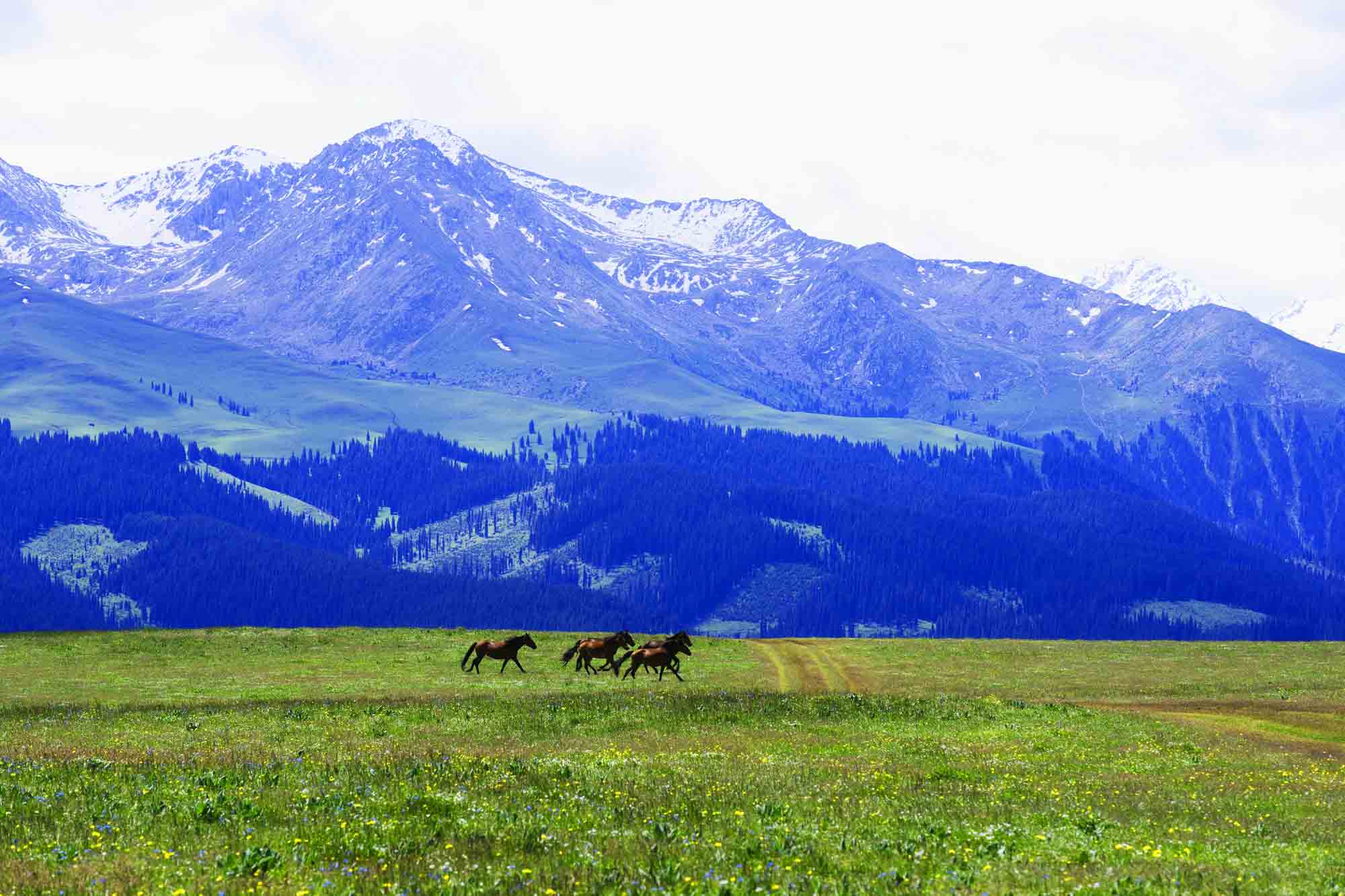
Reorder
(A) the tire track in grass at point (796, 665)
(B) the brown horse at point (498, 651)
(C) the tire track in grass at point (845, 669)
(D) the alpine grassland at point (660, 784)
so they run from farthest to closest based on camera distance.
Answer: (B) the brown horse at point (498, 651) < (C) the tire track in grass at point (845, 669) < (A) the tire track in grass at point (796, 665) < (D) the alpine grassland at point (660, 784)

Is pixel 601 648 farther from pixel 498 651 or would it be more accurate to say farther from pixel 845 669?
pixel 845 669

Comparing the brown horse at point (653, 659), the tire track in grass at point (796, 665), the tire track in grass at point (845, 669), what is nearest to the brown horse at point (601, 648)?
the brown horse at point (653, 659)

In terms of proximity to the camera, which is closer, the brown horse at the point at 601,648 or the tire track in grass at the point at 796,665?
the tire track in grass at the point at 796,665

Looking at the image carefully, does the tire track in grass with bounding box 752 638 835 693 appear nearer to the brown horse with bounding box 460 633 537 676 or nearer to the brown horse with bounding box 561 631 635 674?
the brown horse with bounding box 561 631 635 674

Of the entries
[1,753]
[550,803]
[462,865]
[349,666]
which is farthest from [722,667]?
[462,865]

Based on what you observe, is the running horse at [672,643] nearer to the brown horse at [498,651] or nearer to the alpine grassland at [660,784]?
the alpine grassland at [660,784]

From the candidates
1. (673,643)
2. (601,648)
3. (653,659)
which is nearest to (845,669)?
(673,643)

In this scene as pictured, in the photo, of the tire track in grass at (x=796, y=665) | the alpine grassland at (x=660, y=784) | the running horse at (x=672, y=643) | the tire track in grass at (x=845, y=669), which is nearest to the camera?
the alpine grassland at (x=660, y=784)

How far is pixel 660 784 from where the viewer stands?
1065 inches

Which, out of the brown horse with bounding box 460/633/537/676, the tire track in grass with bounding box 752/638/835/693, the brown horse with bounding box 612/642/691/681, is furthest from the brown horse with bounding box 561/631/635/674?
the tire track in grass with bounding box 752/638/835/693

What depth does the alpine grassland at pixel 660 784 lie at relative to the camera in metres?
17.7

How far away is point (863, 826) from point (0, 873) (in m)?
13.5

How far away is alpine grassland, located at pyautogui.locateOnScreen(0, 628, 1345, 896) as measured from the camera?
17.7 metres

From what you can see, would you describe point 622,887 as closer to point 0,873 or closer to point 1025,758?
point 0,873
